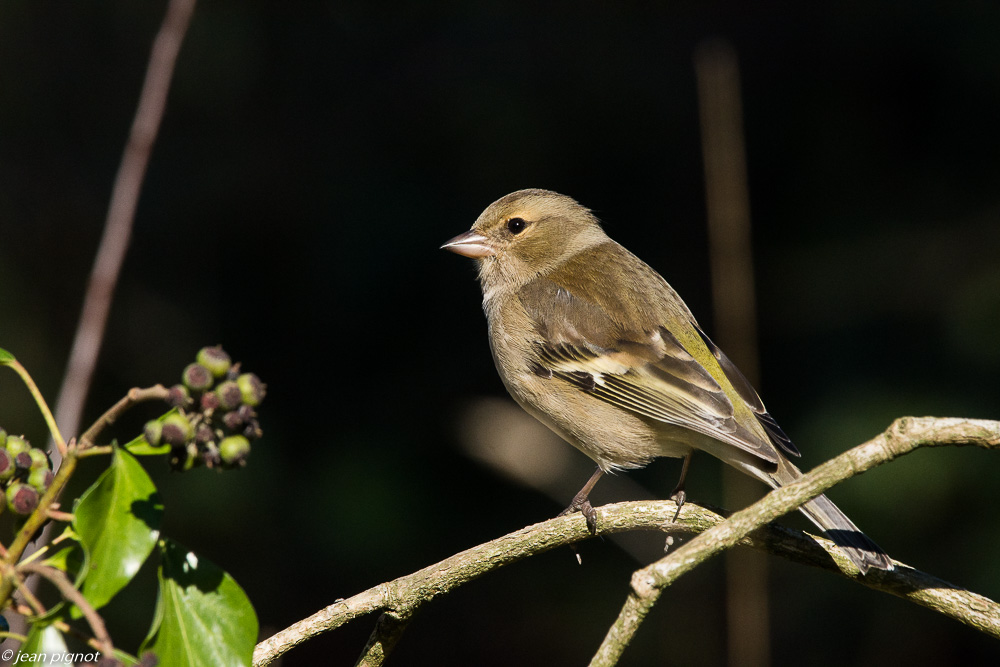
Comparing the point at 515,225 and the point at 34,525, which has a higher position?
the point at 515,225

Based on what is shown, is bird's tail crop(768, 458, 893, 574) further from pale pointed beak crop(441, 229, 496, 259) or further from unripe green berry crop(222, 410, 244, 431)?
pale pointed beak crop(441, 229, 496, 259)

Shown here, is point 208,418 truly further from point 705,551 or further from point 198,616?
point 705,551

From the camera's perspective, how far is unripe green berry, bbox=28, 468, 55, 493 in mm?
1591

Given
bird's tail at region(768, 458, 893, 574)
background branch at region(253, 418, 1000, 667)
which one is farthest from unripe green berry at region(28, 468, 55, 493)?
bird's tail at region(768, 458, 893, 574)

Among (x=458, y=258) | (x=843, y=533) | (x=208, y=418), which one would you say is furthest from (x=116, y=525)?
(x=458, y=258)

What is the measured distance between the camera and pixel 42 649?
4.91 ft

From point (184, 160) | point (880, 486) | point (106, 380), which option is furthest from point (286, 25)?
point (880, 486)

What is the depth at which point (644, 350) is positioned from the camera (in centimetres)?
395

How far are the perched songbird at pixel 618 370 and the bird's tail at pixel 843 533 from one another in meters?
0.01

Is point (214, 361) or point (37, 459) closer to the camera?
point (214, 361)

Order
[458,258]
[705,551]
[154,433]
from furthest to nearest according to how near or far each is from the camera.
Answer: [458,258]
[705,551]
[154,433]

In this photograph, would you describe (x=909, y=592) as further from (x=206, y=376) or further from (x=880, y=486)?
(x=880, y=486)

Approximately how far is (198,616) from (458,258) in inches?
242

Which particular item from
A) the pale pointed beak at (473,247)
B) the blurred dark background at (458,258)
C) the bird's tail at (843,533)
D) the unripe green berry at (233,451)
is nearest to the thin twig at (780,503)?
the bird's tail at (843,533)
